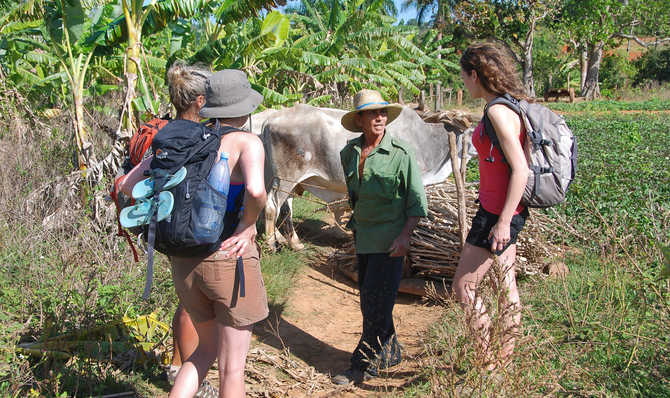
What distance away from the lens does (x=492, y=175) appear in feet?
10.1

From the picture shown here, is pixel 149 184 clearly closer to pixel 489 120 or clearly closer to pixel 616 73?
pixel 489 120

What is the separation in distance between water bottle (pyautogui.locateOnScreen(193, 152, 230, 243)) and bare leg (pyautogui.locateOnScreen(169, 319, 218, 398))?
61cm

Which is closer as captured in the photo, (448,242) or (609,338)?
(609,338)

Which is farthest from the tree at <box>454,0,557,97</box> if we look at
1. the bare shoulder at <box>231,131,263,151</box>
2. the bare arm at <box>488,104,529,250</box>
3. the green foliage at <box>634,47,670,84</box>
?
the bare shoulder at <box>231,131,263,151</box>

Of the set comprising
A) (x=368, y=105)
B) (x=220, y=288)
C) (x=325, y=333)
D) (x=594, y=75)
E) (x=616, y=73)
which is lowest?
(x=325, y=333)

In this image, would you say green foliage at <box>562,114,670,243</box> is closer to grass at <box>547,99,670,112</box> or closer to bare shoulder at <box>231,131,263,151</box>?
bare shoulder at <box>231,131,263,151</box>

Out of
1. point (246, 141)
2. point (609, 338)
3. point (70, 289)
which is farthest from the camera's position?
point (70, 289)

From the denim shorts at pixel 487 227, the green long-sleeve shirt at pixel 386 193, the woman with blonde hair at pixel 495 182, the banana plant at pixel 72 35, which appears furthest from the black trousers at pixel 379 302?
the banana plant at pixel 72 35

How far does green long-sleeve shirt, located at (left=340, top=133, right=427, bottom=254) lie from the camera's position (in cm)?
373

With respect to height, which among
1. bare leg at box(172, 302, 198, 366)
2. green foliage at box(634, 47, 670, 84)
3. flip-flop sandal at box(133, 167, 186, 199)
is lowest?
bare leg at box(172, 302, 198, 366)

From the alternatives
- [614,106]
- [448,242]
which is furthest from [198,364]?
[614,106]

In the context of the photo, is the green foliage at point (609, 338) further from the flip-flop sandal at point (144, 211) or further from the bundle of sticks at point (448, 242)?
the flip-flop sandal at point (144, 211)

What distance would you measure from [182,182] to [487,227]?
5.55 feet

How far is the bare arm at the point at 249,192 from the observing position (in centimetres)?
258
